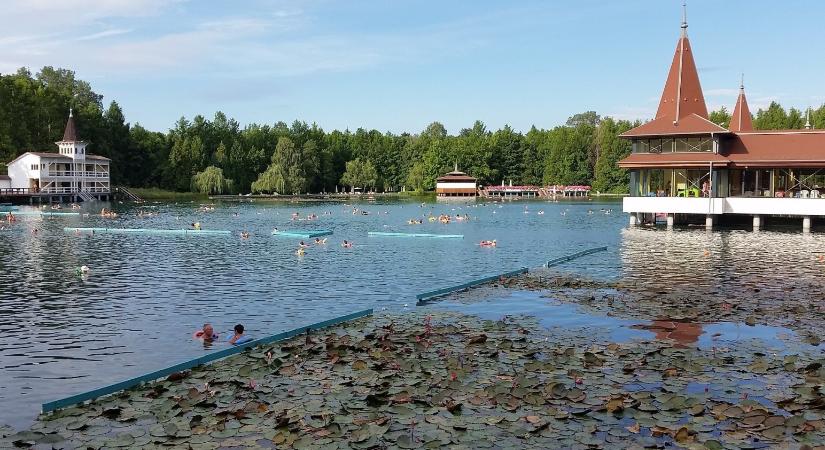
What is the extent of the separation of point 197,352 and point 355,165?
152 m

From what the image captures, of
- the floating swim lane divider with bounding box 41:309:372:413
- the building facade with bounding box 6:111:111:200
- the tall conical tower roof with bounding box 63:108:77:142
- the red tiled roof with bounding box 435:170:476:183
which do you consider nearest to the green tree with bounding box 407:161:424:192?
the red tiled roof with bounding box 435:170:476:183

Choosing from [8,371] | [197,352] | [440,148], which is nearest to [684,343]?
[197,352]

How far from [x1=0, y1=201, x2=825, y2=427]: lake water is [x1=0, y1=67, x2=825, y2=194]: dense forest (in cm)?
8107

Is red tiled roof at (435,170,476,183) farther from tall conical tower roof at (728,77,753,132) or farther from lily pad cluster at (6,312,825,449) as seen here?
lily pad cluster at (6,312,825,449)

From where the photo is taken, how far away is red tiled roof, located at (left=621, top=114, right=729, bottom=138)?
55062 mm

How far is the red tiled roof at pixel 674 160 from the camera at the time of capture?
2138 inches

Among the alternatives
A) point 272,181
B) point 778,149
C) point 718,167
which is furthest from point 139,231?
point 272,181

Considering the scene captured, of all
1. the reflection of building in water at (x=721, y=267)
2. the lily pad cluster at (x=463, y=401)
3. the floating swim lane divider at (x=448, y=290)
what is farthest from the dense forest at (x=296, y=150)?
the lily pad cluster at (x=463, y=401)

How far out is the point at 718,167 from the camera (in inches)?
2144

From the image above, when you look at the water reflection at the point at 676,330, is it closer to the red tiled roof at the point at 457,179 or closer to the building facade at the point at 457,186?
the building facade at the point at 457,186

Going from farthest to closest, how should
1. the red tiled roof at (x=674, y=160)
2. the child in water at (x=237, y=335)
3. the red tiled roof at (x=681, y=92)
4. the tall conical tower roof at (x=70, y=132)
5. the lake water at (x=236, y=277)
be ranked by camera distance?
the tall conical tower roof at (x=70, y=132)
the red tiled roof at (x=681, y=92)
the red tiled roof at (x=674, y=160)
the child in water at (x=237, y=335)
the lake water at (x=236, y=277)

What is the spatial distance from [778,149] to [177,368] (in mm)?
52315

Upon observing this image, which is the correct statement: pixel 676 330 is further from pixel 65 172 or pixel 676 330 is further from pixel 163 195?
pixel 163 195

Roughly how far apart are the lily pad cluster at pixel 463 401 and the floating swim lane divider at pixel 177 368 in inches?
10.4
